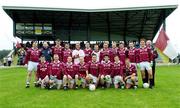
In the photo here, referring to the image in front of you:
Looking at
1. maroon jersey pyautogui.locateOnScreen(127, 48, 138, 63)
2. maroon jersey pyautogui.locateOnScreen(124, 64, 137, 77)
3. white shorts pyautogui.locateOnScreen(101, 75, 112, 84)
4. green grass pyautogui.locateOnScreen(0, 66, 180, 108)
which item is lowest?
green grass pyautogui.locateOnScreen(0, 66, 180, 108)

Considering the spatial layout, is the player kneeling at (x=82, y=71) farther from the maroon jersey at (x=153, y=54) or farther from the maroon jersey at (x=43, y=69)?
the maroon jersey at (x=153, y=54)

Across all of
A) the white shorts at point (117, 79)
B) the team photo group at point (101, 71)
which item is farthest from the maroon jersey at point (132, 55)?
the white shorts at point (117, 79)

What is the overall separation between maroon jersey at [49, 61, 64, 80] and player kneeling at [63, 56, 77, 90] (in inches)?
8.5

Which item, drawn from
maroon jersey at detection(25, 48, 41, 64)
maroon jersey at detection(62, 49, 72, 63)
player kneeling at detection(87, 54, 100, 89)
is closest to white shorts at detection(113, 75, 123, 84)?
player kneeling at detection(87, 54, 100, 89)

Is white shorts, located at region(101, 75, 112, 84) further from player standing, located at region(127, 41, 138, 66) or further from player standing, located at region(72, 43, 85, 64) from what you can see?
player standing, located at region(72, 43, 85, 64)

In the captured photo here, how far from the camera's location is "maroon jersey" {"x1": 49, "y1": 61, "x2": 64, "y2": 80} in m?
15.9

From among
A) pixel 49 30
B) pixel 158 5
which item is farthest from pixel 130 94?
pixel 49 30

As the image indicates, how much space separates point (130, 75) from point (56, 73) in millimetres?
2880

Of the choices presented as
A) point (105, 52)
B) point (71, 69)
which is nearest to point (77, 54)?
point (105, 52)

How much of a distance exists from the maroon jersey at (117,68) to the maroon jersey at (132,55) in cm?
71

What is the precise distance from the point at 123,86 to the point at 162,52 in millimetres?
2593

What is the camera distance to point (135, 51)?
53.6 ft

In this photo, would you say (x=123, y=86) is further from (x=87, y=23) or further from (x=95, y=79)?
(x=87, y=23)

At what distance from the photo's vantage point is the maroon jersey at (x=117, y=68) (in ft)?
52.2
